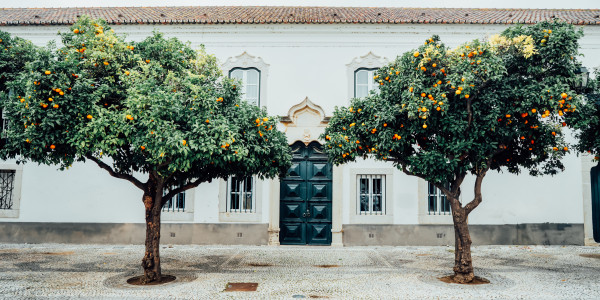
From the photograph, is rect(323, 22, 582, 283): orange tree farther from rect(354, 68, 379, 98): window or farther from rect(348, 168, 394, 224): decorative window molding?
rect(354, 68, 379, 98): window

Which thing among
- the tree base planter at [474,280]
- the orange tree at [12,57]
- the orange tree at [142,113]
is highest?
the orange tree at [12,57]

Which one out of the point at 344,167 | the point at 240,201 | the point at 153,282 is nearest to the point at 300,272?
the point at 153,282

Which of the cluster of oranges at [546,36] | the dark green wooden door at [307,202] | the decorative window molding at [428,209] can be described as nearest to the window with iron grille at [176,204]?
the dark green wooden door at [307,202]

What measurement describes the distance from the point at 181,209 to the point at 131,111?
23.9 feet

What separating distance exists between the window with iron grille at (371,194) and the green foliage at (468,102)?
5310 mm

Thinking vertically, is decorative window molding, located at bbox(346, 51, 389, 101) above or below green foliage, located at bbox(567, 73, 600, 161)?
above

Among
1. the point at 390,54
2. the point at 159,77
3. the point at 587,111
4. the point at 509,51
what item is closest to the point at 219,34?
the point at 390,54

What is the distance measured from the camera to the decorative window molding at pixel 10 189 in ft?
45.5

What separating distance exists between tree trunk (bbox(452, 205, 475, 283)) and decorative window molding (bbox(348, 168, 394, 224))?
5065 millimetres

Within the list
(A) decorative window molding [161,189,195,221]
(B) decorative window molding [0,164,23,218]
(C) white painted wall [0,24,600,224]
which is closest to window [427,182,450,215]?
(C) white painted wall [0,24,600,224]

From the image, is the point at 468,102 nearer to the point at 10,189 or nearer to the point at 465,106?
the point at 465,106

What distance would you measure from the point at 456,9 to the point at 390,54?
145 inches

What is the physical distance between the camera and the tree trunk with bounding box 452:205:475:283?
8.58 metres

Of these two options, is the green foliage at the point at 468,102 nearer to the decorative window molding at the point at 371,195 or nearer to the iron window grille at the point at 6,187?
the decorative window molding at the point at 371,195
